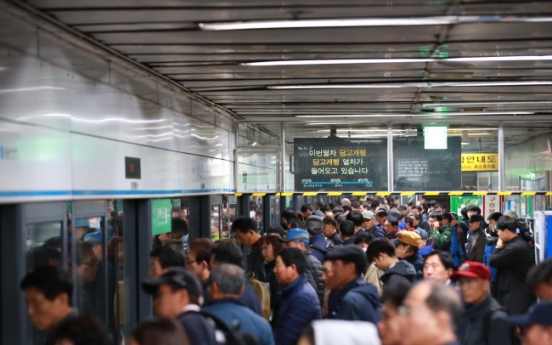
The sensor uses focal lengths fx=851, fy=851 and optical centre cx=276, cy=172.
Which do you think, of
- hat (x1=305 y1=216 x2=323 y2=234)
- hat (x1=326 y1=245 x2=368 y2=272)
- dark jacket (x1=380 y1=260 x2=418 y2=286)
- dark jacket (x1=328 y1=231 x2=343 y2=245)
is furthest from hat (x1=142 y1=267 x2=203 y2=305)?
dark jacket (x1=328 y1=231 x2=343 y2=245)

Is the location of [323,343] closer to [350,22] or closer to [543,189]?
[350,22]

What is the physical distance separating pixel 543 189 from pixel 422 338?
44.2 feet

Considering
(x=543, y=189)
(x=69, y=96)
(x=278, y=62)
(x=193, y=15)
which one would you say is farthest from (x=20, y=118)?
(x=543, y=189)

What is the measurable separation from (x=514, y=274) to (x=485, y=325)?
4.25 meters

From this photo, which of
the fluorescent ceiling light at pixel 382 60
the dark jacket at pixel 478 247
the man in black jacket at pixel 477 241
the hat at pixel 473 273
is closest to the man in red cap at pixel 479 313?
the hat at pixel 473 273

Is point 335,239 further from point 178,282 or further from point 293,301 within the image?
point 178,282

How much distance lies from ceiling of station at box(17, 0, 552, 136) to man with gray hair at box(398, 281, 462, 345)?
2.84 m

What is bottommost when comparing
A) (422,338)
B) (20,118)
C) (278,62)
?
(422,338)

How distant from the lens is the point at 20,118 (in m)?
6.10

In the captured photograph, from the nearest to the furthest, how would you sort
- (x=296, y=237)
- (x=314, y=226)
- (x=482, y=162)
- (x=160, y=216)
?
1. (x=296, y=237)
2. (x=160, y=216)
3. (x=314, y=226)
4. (x=482, y=162)

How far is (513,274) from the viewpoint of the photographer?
9727 millimetres

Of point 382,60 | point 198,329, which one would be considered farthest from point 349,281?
point 382,60

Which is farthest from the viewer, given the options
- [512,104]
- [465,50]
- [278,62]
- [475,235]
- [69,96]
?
[475,235]

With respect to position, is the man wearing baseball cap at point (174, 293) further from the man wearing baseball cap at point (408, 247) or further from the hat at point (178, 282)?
the man wearing baseball cap at point (408, 247)
